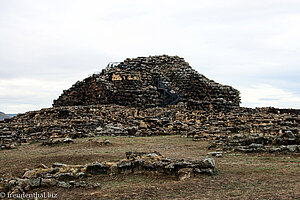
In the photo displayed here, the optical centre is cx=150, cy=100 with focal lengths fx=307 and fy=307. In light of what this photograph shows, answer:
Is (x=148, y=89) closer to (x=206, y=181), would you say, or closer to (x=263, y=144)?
(x=263, y=144)

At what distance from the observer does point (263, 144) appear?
15.8 metres

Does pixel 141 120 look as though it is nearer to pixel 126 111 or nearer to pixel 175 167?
pixel 126 111

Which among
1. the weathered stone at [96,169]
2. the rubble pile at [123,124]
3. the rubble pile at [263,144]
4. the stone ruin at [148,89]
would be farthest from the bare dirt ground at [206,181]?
the stone ruin at [148,89]

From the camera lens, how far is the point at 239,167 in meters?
11.5

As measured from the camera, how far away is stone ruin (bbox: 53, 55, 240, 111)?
1491 inches

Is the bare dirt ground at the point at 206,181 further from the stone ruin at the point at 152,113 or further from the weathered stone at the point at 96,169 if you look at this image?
the stone ruin at the point at 152,113

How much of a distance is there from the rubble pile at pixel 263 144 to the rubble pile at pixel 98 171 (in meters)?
4.86

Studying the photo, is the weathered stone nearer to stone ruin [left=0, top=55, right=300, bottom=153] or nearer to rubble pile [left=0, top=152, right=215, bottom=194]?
rubble pile [left=0, top=152, right=215, bottom=194]

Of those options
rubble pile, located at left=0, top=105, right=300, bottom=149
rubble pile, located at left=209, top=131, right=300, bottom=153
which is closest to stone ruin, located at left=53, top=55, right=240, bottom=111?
rubble pile, located at left=0, top=105, right=300, bottom=149

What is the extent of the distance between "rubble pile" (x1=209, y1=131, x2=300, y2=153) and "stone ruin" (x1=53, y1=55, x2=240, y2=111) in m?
20.7

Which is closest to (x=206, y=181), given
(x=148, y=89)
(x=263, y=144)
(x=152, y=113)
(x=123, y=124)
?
(x=263, y=144)

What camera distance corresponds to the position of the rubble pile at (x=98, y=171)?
958 centimetres

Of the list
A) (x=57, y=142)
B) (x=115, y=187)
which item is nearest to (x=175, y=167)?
(x=115, y=187)

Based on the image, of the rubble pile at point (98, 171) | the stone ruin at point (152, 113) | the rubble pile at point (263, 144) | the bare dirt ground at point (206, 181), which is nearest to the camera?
the bare dirt ground at point (206, 181)
